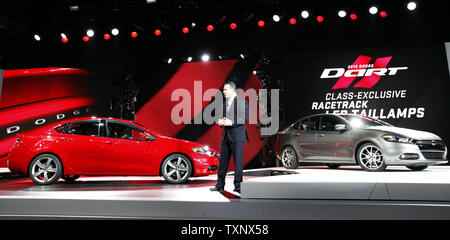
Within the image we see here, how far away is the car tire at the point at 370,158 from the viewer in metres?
7.18

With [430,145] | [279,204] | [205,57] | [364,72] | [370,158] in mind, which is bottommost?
[279,204]

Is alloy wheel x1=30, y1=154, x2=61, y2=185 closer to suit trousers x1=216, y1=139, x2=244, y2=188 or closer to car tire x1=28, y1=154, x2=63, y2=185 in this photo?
car tire x1=28, y1=154, x2=63, y2=185

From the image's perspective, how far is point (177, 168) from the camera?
22.4 ft

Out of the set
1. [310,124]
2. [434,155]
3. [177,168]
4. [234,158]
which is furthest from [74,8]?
[434,155]

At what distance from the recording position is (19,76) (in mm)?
9969

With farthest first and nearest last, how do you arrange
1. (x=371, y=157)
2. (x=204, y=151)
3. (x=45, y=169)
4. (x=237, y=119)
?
1. (x=371, y=157)
2. (x=204, y=151)
3. (x=45, y=169)
4. (x=237, y=119)

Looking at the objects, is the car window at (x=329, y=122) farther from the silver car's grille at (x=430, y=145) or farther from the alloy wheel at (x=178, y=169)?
the alloy wheel at (x=178, y=169)

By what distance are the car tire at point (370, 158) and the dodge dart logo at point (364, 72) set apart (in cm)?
200

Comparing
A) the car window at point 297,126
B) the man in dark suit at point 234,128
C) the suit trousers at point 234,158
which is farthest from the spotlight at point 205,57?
the suit trousers at point 234,158

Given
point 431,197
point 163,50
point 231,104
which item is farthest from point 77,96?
point 431,197

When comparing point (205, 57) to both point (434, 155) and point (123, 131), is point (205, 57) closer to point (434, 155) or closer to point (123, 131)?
A: point (123, 131)

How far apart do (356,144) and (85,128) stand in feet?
15.9
